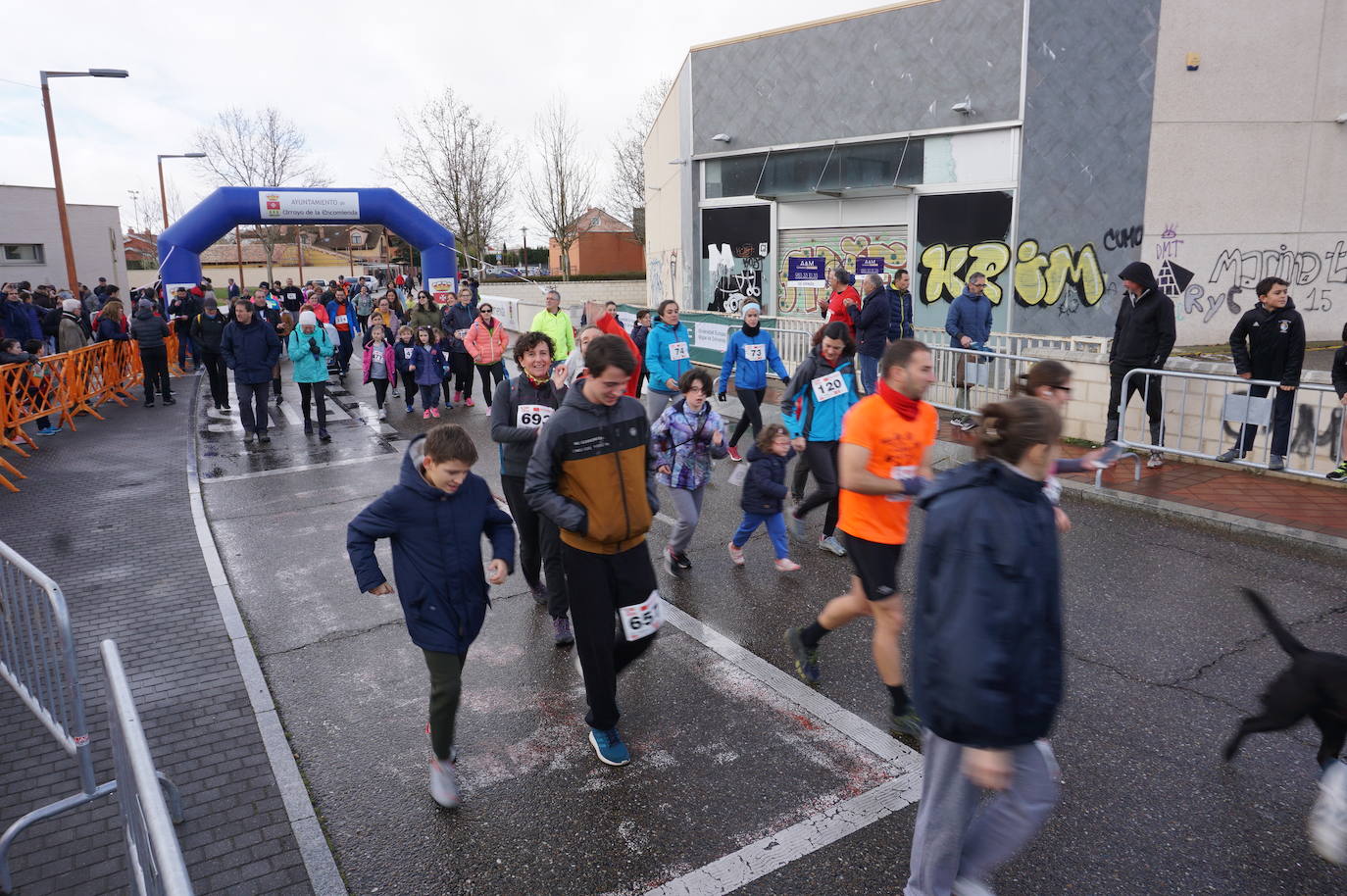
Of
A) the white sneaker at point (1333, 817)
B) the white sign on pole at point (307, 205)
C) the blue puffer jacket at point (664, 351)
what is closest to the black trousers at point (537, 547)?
the white sneaker at point (1333, 817)

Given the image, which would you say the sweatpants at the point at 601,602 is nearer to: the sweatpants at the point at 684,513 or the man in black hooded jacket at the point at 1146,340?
the sweatpants at the point at 684,513

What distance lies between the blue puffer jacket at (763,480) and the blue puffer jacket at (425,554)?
9.30ft

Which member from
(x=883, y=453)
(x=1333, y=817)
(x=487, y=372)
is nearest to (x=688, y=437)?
(x=883, y=453)

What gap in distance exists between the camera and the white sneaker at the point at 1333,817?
3.02 m

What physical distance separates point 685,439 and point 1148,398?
556cm

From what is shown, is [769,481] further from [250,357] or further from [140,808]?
[250,357]

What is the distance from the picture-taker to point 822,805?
150 inches

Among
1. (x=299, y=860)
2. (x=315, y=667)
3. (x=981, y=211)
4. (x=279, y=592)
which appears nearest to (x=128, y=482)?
(x=279, y=592)

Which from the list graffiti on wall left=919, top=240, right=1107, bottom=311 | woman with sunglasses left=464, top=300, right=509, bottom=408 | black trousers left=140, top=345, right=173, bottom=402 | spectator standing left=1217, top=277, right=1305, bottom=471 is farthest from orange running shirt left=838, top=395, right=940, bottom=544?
graffiti on wall left=919, top=240, right=1107, bottom=311

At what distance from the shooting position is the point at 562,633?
558 cm

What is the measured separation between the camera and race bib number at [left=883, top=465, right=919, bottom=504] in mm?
3968

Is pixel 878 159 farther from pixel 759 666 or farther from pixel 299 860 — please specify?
pixel 299 860

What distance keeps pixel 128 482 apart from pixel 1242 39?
67.1ft

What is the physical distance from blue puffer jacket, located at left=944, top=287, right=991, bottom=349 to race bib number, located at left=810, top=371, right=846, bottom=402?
578 centimetres
